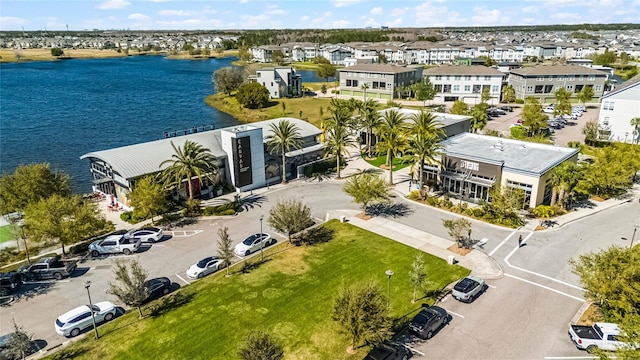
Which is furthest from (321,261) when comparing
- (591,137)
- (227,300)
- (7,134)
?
(7,134)

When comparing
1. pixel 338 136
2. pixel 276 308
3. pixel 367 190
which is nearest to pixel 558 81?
pixel 338 136

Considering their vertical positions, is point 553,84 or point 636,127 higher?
point 553,84

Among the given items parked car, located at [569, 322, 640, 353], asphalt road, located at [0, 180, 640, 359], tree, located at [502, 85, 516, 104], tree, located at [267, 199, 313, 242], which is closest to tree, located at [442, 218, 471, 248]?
asphalt road, located at [0, 180, 640, 359]

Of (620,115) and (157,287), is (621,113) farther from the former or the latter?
(157,287)

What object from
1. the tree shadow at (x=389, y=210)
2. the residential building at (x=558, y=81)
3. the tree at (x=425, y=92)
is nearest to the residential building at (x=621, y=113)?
the residential building at (x=558, y=81)

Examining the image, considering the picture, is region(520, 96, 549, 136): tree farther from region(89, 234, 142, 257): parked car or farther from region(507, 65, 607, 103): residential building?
region(89, 234, 142, 257): parked car
